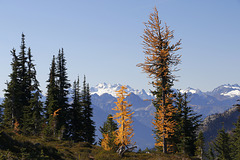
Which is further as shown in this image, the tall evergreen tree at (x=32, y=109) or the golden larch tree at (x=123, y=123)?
the tall evergreen tree at (x=32, y=109)

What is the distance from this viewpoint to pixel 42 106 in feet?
112

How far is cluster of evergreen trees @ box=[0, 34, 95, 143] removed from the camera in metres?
31.7

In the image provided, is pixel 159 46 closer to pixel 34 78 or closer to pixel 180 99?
pixel 180 99

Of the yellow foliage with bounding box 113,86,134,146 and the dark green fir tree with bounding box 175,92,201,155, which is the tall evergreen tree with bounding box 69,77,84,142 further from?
the yellow foliage with bounding box 113,86,134,146

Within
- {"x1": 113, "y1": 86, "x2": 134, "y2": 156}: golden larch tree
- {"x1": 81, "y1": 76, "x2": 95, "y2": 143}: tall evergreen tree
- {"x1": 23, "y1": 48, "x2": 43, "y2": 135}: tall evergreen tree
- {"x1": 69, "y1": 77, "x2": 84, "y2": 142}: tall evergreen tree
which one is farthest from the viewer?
{"x1": 81, "y1": 76, "x2": 95, "y2": 143}: tall evergreen tree

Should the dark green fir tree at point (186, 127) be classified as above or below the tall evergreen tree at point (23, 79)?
below

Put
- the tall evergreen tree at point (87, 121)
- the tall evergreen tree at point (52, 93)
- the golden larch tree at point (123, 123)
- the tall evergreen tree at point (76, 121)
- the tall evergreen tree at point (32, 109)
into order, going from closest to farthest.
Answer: the golden larch tree at point (123, 123)
the tall evergreen tree at point (32, 109)
the tall evergreen tree at point (52, 93)
the tall evergreen tree at point (76, 121)
the tall evergreen tree at point (87, 121)

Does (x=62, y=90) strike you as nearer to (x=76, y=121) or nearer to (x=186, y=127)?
(x=76, y=121)

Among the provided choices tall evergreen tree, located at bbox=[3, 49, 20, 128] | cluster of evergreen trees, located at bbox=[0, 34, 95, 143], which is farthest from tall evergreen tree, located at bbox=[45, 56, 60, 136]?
tall evergreen tree, located at bbox=[3, 49, 20, 128]

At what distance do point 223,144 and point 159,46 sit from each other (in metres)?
38.2

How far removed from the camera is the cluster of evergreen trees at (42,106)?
31.7 meters

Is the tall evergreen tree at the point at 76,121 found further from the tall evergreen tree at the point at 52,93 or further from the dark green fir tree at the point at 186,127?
the dark green fir tree at the point at 186,127

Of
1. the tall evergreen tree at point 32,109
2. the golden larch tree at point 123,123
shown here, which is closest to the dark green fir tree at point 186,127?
the golden larch tree at point 123,123

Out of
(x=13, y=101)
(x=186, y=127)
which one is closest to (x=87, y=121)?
(x=13, y=101)
